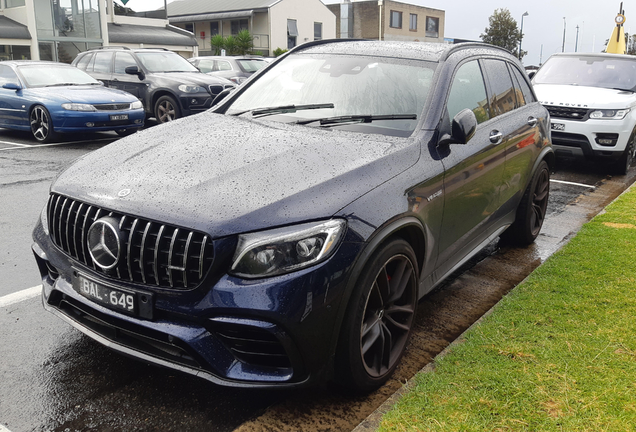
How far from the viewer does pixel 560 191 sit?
8.29m

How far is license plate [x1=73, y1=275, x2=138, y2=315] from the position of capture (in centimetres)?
265

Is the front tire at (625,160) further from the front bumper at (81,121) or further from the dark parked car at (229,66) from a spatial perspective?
the dark parked car at (229,66)

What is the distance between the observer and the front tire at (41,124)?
11.4m

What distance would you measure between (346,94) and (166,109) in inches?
399

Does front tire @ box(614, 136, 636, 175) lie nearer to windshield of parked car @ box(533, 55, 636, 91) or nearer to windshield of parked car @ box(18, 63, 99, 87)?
windshield of parked car @ box(533, 55, 636, 91)

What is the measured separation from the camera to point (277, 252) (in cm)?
251

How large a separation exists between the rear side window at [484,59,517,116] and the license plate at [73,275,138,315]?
123 inches

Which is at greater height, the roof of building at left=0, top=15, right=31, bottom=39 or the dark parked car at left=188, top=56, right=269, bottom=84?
the roof of building at left=0, top=15, right=31, bottom=39

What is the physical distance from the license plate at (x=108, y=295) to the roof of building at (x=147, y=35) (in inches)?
1366

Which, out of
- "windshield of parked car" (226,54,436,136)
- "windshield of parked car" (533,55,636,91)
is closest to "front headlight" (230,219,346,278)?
"windshield of parked car" (226,54,436,136)

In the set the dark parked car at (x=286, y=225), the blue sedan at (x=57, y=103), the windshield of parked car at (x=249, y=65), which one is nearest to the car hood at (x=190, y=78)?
the blue sedan at (x=57, y=103)

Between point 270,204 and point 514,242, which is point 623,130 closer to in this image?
point 514,242

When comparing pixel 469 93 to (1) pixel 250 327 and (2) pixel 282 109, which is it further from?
(1) pixel 250 327

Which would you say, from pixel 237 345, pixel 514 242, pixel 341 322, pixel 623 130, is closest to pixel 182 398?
pixel 237 345
